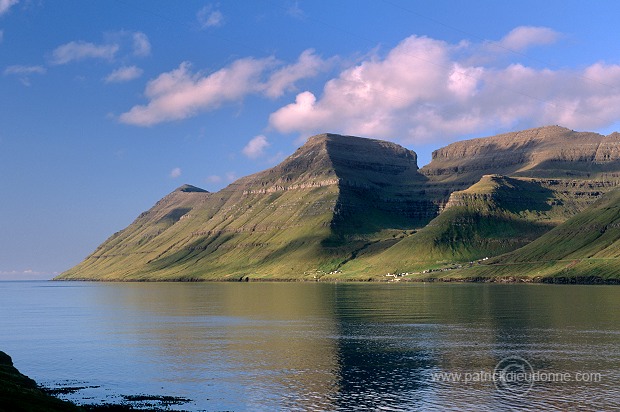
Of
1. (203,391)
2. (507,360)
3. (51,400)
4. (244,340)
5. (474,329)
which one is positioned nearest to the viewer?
(51,400)

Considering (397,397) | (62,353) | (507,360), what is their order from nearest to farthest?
(397,397), (507,360), (62,353)

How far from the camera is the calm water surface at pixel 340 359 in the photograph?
72.7m

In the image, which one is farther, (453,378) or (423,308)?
(423,308)

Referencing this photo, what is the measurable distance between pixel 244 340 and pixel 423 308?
276 ft

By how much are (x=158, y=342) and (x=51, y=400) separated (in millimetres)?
69813

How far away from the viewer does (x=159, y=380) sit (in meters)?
86.4

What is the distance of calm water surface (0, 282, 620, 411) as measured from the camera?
238ft

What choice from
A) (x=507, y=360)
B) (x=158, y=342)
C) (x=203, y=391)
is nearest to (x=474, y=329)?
(x=507, y=360)

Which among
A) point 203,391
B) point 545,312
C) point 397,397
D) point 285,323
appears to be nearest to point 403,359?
point 397,397

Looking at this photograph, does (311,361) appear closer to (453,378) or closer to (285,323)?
(453,378)

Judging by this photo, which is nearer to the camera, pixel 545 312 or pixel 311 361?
pixel 311 361

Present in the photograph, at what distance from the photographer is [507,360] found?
9475cm

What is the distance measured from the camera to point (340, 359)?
99688 millimetres

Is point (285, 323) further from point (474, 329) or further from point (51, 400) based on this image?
point (51, 400)
